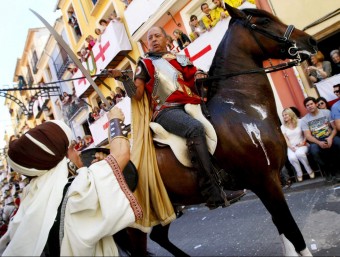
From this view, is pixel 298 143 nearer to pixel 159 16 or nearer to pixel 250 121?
pixel 250 121

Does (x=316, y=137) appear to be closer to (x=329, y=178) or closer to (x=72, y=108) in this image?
(x=329, y=178)

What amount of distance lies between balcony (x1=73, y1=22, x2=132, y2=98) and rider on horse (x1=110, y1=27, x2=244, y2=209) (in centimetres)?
1061

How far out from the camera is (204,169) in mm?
2727

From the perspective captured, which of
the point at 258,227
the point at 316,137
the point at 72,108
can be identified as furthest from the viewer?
the point at 72,108

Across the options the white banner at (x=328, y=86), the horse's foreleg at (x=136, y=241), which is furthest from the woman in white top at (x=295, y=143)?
the horse's foreleg at (x=136, y=241)

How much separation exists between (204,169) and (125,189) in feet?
3.75

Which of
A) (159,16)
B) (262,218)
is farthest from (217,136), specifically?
(159,16)

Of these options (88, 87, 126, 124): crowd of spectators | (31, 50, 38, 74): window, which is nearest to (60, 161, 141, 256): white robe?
(88, 87, 126, 124): crowd of spectators

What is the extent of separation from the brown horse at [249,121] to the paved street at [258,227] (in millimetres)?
762

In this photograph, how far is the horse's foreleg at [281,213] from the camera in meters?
2.75

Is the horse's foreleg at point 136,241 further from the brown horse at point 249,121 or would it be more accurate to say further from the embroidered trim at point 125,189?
the embroidered trim at point 125,189

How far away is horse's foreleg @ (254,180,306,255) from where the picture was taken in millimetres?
2750

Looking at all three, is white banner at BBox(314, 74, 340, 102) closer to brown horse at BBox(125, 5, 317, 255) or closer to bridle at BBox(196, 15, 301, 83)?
brown horse at BBox(125, 5, 317, 255)

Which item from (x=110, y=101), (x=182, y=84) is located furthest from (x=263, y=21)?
(x=110, y=101)
